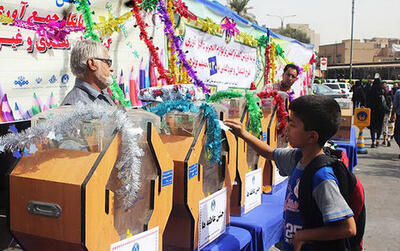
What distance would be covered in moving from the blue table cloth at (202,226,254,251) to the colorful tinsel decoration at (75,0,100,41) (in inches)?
54.9

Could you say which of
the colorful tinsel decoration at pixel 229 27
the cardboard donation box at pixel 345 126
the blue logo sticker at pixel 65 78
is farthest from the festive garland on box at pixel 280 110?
the cardboard donation box at pixel 345 126

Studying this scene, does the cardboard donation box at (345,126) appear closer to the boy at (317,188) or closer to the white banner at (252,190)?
the white banner at (252,190)

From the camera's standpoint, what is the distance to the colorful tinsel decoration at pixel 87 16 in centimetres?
226

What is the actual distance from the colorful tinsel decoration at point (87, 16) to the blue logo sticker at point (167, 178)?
1.31 m

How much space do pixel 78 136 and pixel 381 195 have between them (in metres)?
5.37

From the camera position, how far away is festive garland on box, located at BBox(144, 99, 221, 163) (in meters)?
1.60

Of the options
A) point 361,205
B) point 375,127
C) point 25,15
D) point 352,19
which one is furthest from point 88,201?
point 352,19

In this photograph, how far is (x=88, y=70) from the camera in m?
1.99

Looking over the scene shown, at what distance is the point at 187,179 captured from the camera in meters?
1.47

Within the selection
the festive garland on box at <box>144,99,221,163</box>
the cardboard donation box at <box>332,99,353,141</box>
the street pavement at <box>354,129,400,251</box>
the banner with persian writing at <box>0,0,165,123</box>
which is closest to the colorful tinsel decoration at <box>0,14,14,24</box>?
the banner with persian writing at <box>0,0,165,123</box>

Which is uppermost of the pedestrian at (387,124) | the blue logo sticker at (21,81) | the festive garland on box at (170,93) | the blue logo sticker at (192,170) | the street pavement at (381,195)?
the blue logo sticker at (21,81)

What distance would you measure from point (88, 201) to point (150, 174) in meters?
0.30

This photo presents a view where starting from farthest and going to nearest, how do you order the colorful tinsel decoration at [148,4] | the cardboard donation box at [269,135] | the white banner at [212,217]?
the colorful tinsel decoration at [148,4], the cardboard donation box at [269,135], the white banner at [212,217]

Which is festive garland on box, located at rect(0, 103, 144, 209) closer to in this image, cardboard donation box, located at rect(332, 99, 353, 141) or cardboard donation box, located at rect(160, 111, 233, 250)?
cardboard donation box, located at rect(160, 111, 233, 250)
